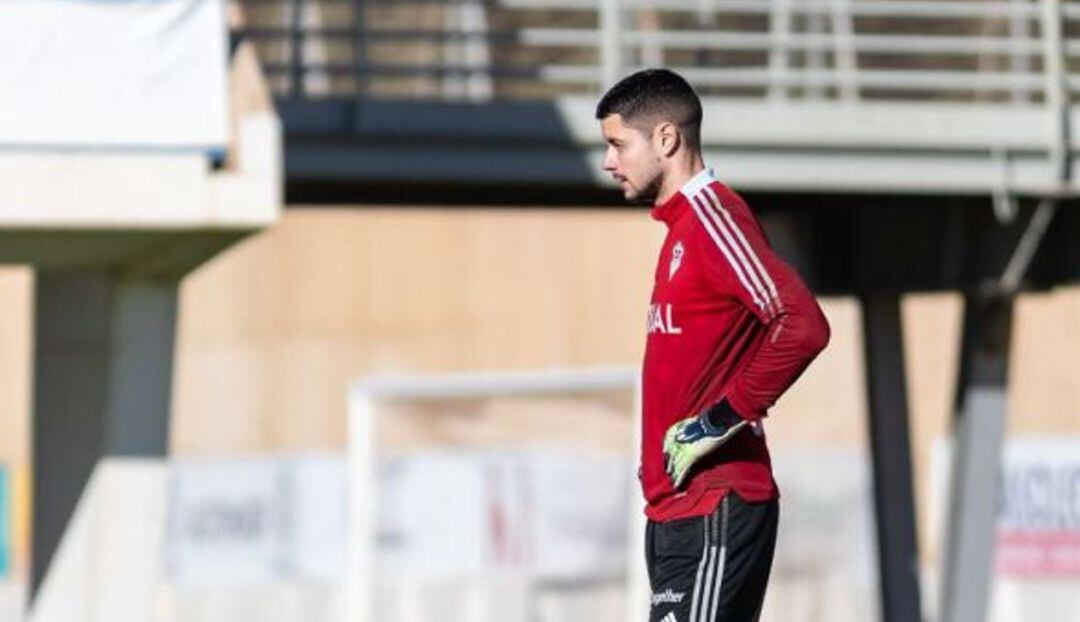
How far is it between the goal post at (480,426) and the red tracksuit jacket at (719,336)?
44.1 feet

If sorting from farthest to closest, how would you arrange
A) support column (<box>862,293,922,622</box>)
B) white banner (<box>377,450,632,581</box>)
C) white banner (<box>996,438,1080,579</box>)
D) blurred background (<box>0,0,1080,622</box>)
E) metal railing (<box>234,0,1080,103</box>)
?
white banner (<box>996,438,1080,579</box>) < white banner (<box>377,450,632,581</box>) < support column (<box>862,293,922,622</box>) < metal railing (<box>234,0,1080,103</box>) < blurred background (<box>0,0,1080,622</box>)

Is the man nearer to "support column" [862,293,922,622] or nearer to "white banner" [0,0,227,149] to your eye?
"white banner" [0,0,227,149]

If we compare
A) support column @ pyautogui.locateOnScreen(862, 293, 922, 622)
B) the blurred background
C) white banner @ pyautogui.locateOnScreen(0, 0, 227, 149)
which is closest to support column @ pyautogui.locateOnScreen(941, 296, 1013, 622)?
the blurred background

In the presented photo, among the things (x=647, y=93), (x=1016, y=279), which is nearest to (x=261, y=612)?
(x=1016, y=279)

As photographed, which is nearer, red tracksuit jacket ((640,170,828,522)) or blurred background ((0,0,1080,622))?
red tracksuit jacket ((640,170,828,522))

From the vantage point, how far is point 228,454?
122 feet

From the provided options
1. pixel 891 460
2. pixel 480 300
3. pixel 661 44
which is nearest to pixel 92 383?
pixel 661 44

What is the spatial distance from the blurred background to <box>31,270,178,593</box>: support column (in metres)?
0.02

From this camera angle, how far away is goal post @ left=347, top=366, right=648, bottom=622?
21672 millimetres

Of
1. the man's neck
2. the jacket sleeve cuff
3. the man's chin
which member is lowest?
the jacket sleeve cuff

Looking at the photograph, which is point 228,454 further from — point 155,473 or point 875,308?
point 155,473

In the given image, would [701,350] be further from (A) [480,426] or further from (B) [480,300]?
(B) [480,300]

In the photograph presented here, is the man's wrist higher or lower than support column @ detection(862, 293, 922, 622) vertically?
higher

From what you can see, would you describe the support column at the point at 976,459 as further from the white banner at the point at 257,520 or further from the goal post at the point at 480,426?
the white banner at the point at 257,520
